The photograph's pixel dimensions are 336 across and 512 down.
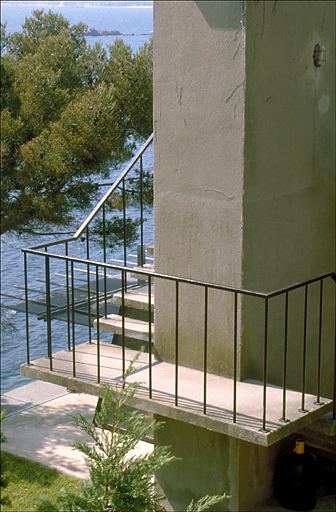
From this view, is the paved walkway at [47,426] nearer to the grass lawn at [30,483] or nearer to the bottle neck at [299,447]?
the grass lawn at [30,483]

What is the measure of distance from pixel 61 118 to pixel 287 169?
187 inches

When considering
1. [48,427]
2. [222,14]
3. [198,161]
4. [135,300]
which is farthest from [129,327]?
[48,427]

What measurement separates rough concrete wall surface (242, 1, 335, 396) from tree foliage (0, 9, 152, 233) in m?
4.32

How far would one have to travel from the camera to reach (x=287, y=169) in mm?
3600

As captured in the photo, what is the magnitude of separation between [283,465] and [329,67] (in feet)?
7.68

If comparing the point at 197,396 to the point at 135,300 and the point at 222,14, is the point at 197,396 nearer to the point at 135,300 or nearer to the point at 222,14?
the point at 135,300

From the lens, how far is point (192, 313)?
3.64 meters

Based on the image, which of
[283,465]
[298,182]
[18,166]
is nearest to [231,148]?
[298,182]

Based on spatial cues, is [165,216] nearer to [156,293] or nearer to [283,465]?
[156,293]

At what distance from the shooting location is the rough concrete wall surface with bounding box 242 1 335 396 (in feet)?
10.9

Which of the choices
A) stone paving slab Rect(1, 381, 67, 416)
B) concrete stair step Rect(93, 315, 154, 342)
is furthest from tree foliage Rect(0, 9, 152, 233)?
concrete stair step Rect(93, 315, 154, 342)

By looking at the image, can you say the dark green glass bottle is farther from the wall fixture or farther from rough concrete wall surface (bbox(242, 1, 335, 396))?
the wall fixture

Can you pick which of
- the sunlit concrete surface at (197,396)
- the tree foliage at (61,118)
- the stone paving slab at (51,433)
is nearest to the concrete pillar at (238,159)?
the sunlit concrete surface at (197,396)

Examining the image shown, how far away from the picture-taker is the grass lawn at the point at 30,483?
527 centimetres
